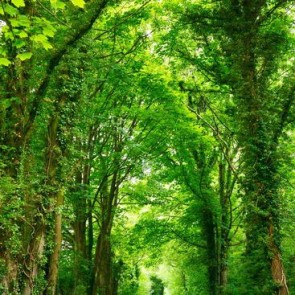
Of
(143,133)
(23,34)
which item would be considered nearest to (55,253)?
(143,133)

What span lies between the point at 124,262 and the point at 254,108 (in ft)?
48.2

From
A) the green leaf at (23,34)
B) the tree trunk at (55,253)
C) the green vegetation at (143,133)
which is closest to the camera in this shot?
the green leaf at (23,34)

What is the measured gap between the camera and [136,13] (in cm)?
1149

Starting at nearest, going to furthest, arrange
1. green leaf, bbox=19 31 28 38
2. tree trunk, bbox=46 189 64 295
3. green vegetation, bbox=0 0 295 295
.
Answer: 1. green leaf, bbox=19 31 28 38
2. green vegetation, bbox=0 0 295 295
3. tree trunk, bbox=46 189 64 295

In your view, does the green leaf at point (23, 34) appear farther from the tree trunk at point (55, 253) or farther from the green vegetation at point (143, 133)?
the tree trunk at point (55, 253)

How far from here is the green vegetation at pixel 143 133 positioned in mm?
8047

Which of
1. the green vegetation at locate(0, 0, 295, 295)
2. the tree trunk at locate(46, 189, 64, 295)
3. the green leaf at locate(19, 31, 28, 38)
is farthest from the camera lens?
the tree trunk at locate(46, 189, 64, 295)

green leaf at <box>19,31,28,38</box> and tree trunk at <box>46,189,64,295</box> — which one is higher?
green leaf at <box>19,31,28,38</box>

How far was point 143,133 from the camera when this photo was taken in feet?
53.2

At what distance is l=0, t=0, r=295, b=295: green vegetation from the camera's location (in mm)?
8047

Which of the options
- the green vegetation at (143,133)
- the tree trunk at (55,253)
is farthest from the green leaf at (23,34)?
the tree trunk at (55,253)

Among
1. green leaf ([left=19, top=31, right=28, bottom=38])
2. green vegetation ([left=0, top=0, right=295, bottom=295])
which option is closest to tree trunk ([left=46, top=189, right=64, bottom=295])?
green vegetation ([left=0, top=0, right=295, bottom=295])

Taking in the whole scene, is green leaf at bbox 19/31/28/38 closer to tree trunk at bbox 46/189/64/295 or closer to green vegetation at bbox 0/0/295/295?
green vegetation at bbox 0/0/295/295

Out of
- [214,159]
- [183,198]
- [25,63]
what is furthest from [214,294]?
[25,63]
